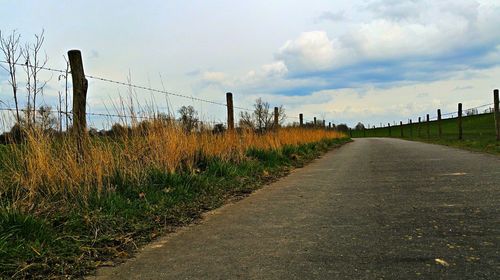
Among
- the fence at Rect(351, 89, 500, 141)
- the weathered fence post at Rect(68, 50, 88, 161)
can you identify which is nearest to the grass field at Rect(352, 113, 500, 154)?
the fence at Rect(351, 89, 500, 141)

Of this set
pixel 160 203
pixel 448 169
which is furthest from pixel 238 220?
pixel 448 169

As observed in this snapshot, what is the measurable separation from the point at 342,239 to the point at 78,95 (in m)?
4.50

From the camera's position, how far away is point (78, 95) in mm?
6500

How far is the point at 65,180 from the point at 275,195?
337 cm

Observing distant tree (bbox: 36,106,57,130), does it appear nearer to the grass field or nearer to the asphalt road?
the asphalt road

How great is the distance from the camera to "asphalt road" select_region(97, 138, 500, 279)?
3.46 meters

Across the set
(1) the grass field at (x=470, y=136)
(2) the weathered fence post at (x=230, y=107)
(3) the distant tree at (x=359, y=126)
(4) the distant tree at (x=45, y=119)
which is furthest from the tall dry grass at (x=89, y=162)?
(3) the distant tree at (x=359, y=126)

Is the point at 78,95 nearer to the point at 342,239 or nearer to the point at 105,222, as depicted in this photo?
the point at 105,222

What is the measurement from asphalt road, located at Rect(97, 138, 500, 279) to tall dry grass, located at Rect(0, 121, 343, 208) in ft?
5.19

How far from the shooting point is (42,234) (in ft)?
13.5

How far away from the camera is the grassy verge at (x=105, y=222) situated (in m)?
3.68

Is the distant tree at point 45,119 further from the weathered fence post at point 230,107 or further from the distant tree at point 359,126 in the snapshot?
the distant tree at point 359,126

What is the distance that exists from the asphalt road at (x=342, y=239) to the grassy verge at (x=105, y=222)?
1.01 feet

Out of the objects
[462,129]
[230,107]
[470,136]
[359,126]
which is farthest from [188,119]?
[359,126]
